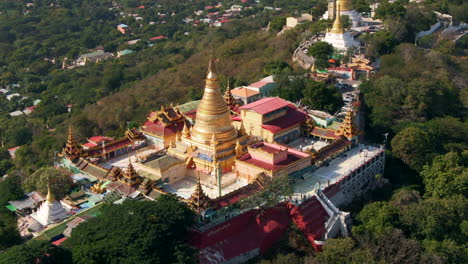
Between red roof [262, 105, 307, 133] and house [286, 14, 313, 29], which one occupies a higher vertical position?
red roof [262, 105, 307, 133]

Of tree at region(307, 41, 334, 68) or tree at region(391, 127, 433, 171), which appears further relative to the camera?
tree at region(307, 41, 334, 68)

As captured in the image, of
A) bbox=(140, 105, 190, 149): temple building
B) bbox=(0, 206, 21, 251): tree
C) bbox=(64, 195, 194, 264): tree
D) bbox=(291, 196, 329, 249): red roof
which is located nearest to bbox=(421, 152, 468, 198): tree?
bbox=(291, 196, 329, 249): red roof

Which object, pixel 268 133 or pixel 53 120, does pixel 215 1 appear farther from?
pixel 268 133

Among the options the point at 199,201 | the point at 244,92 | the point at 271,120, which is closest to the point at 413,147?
the point at 271,120

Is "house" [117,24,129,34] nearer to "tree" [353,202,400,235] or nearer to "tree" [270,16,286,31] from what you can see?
"tree" [270,16,286,31]

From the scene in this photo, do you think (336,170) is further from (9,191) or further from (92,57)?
(92,57)

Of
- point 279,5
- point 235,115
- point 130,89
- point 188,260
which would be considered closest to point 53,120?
point 130,89

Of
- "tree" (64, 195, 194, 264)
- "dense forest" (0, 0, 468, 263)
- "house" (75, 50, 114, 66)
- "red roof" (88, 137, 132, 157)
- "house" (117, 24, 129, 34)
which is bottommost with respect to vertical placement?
"house" (117, 24, 129, 34)
